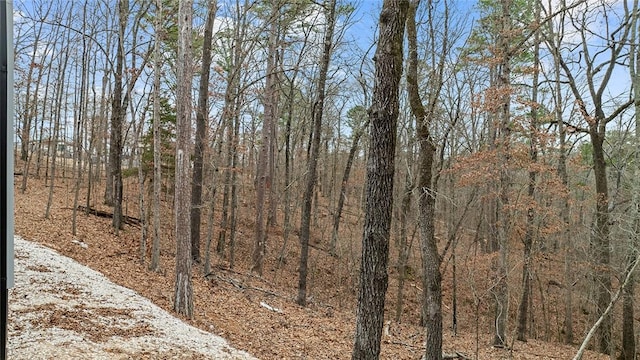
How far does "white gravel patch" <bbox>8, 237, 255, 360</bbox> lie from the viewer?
14.8 ft

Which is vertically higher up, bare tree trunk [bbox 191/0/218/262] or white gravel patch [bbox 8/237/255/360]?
bare tree trunk [bbox 191/0/218/262]

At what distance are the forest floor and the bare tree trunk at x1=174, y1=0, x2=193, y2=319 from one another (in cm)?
42

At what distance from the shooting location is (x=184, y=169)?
6965 mm

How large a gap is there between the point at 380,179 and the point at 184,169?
14.0ft

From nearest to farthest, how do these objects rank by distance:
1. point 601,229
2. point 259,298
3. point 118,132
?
point 601,229 → point 259,298 → point 118,132

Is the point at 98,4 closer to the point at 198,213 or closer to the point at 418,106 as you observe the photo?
the point at 198,213

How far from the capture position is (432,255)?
630 centimetres

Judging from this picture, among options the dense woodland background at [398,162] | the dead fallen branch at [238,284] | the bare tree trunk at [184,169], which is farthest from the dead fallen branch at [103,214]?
the bare tree trunk at [184,169]

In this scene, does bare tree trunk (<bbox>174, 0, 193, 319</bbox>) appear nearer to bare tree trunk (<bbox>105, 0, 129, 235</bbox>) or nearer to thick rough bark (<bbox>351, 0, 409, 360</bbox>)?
thick rough bark (<bbox>351, 0, 409, 360</bbox>)

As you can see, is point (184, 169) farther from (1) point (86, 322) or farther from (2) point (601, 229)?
(2) point (601, 229)

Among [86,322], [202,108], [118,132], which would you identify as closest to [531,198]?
[202,108]

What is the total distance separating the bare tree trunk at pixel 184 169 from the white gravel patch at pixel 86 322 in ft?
1.63

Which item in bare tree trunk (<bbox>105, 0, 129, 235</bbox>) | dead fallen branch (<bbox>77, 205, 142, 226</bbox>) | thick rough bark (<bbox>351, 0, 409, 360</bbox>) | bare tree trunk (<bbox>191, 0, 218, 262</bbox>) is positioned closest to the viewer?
thick rough bark (<bbox>351, 0, 409, 360</bbox>)

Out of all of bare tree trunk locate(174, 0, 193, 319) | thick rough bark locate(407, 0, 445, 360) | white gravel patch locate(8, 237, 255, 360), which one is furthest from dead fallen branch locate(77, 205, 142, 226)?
thick rough bark locate(407, 0, 445, 360)
